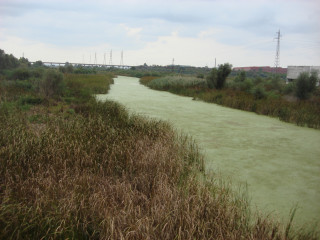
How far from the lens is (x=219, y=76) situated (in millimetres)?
12297

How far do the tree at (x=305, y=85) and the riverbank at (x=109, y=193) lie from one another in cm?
783

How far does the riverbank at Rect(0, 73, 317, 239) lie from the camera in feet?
5.73

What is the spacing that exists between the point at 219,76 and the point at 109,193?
10.9m

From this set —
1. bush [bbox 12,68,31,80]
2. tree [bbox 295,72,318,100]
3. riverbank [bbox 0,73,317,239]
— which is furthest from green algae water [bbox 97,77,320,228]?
bush [bbox 12,68,31,80]

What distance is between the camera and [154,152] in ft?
10.1

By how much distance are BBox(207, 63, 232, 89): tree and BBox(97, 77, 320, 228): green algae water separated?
243 inches

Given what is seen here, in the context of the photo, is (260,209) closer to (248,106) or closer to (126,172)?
(126,172)

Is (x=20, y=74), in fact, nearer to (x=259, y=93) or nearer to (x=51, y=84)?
(x=51, y=84)

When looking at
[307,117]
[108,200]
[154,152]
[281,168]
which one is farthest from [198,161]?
[307,117]

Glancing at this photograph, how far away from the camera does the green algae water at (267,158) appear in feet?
8.07

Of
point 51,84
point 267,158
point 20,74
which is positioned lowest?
point 267,158

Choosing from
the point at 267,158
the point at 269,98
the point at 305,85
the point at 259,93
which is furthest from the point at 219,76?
the point at 267,158

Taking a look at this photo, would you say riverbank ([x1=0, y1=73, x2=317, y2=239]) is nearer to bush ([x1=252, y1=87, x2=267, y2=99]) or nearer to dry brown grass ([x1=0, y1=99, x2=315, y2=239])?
dry brown grass ([x1=0, y1=99, x2=315, y2=239])

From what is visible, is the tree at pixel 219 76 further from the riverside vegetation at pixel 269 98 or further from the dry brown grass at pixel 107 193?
the dry brown grass at pixel 107 193
